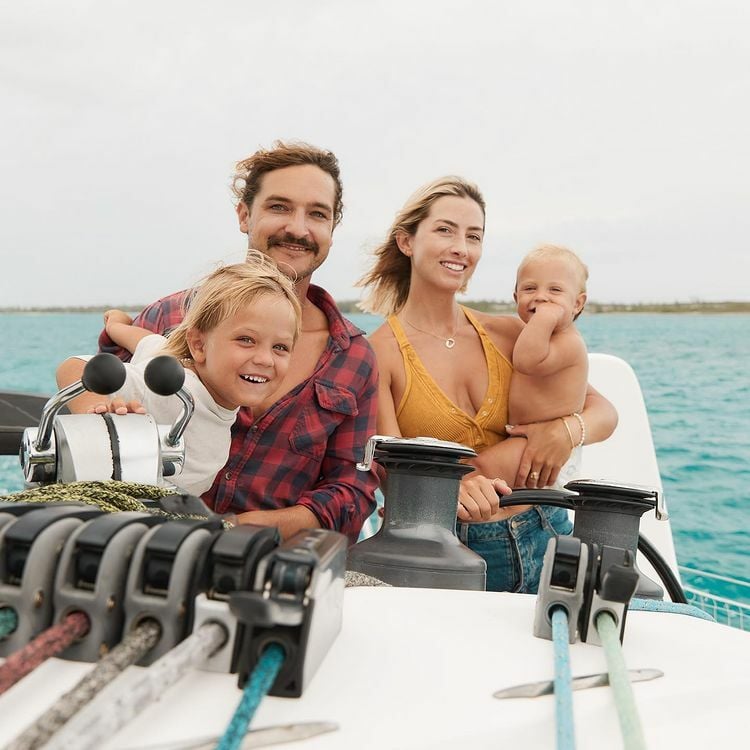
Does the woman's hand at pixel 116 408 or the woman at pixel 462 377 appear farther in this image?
Result: the woman at pixel 462 377

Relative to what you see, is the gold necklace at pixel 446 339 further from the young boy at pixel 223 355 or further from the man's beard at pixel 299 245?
the young boy at pixel 223 355

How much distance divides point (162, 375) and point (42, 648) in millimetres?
346

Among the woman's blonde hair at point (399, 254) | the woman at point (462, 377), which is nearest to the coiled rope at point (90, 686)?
the woman at point (462, 377)

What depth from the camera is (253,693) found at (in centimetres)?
45

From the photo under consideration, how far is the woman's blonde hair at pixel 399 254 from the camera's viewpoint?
1998mm

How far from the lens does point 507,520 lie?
1.69 m

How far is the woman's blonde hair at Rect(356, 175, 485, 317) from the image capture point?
6.56 ft

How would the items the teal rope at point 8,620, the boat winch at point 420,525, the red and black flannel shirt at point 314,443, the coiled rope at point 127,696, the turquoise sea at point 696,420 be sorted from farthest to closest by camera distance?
the turquoise sea at point 696,420
the red and black flannel shirt at point 314,443
the boat winch at point 420,525
the teal rope at point 8,620
the coiled rope at point 127,696

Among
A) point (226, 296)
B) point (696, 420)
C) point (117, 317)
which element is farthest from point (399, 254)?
point (696, 420)

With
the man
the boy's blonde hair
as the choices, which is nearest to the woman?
the man

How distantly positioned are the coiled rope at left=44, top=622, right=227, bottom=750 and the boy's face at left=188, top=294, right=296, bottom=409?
85cm

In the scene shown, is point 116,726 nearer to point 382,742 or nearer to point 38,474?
point 382,742

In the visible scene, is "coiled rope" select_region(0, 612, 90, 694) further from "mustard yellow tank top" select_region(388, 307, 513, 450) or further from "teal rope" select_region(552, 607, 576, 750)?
"mustard yellow tank top" select_region(388, 307, 513, 450)

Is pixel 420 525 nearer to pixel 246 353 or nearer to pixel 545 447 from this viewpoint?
pixel 246 353
